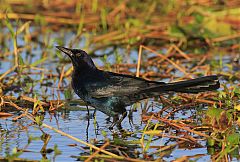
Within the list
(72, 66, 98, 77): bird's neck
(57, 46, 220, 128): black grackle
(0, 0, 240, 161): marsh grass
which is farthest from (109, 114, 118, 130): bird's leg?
(72, 66, 98, 77): bird's neck

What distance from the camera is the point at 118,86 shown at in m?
6.32

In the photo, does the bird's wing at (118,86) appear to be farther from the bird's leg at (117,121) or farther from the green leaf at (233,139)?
the green leaf at (233,139)

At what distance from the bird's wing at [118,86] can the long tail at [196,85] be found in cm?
30

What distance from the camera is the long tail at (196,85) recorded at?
573 cm

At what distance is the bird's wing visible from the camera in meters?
6.23

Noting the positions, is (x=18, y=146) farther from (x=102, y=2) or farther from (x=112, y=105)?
(x=102, y=2)

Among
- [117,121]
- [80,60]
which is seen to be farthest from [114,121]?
[80,60]

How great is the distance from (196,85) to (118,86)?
789 millimetres

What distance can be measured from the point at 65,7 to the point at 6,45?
2.43 meters

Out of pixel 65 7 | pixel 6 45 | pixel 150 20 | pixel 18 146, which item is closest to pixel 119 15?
→ pixel 150 20

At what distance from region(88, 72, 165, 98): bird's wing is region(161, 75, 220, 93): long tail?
0.97 feet

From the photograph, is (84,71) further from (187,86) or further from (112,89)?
(187,86)

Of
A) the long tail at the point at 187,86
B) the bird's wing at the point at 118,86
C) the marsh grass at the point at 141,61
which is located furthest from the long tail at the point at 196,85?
the bird's wing at the point at 118,86

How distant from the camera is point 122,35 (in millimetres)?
10195
